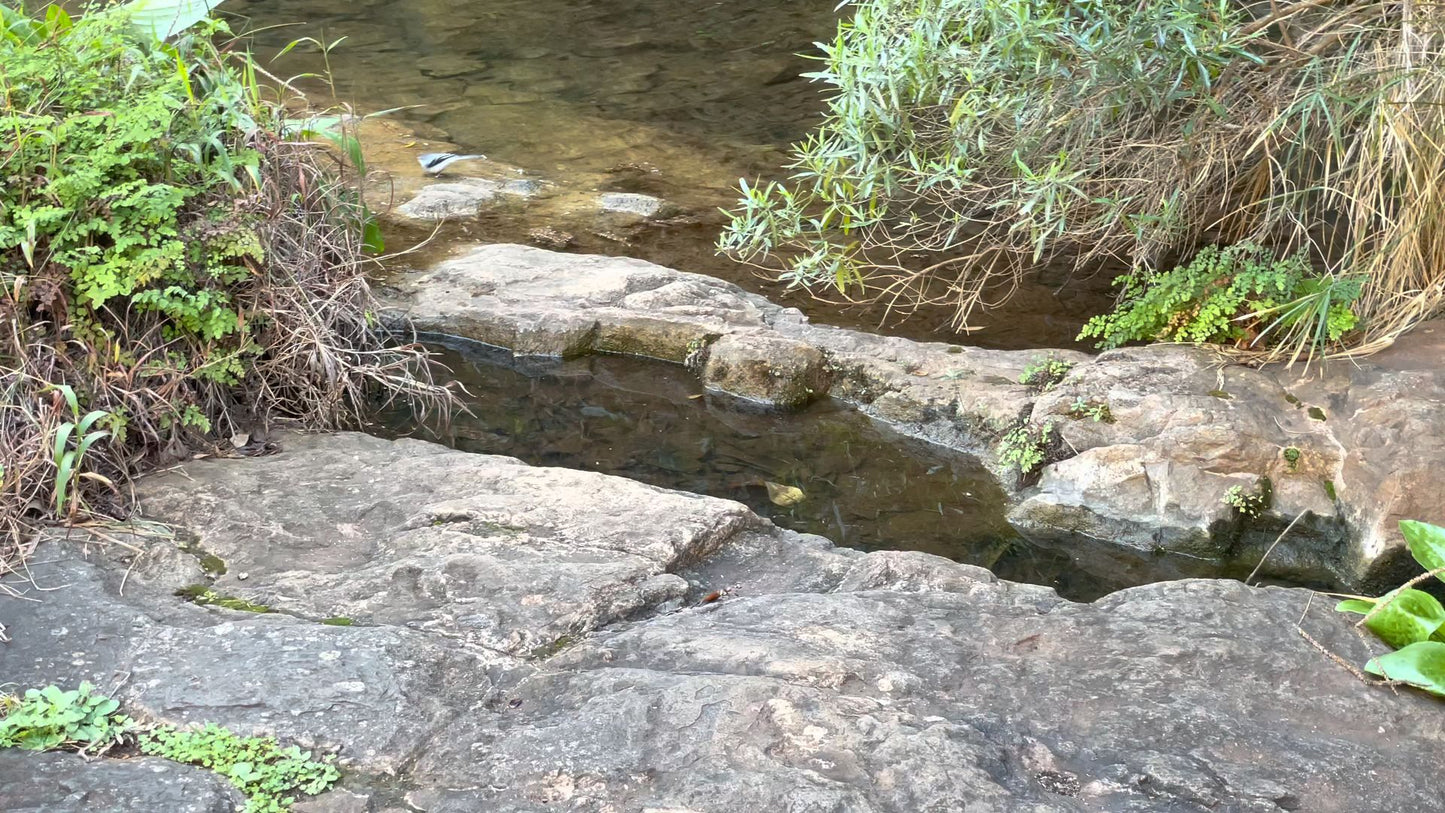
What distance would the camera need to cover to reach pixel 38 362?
11.9 ft

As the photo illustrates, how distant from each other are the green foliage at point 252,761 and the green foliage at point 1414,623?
2305mm

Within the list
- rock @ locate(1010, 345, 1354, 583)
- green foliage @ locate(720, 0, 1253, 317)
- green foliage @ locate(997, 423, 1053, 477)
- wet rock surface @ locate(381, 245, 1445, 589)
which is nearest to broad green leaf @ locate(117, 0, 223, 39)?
wet rock surface @ locate(381, 245, 1445, 589)

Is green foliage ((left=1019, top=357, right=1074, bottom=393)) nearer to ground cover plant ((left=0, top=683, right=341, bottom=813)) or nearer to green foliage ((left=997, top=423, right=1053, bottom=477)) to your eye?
green foliage ((left=997, top=423, right=1053, bottom=477))

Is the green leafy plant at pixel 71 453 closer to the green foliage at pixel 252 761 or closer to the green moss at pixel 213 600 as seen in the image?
the green moss at pixel 213 600

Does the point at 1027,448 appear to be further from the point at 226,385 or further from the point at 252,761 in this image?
the point at 252,761

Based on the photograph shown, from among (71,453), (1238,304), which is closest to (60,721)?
(71,453)

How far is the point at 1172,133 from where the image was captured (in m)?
5.17

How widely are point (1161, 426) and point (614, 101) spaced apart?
19.9ft

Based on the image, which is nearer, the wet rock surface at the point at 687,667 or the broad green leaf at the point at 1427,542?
the wet rock surface at the point at 687,667

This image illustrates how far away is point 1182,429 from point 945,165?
4.21 feet

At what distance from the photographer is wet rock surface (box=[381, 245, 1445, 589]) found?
422 centimetres

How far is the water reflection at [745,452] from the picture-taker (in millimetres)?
4367

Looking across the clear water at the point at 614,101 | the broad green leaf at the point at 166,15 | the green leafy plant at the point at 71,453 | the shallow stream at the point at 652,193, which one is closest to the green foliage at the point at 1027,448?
the shallow stream at the point at 652,193

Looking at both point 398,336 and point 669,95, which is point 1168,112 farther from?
point 669,95
